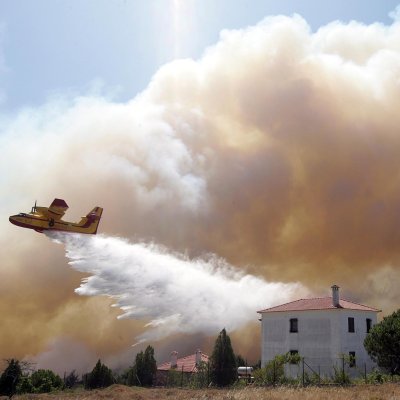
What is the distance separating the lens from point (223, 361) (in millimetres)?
38969

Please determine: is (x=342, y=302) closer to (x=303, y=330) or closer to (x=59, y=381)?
(x=303, y=330)

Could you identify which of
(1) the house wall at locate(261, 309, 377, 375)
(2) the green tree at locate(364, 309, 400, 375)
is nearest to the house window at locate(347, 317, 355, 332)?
(1) the house wall at locate(261, 309, 377, 375)

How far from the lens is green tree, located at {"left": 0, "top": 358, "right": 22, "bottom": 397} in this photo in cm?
3169

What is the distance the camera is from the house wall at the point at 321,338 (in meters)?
48.8

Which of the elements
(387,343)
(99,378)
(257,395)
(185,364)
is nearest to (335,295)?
(387,343)

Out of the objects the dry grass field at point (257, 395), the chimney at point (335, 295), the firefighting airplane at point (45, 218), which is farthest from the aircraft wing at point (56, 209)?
the chimney at point (335, 295)

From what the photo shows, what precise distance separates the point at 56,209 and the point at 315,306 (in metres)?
30.0

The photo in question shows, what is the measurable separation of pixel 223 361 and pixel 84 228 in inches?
909

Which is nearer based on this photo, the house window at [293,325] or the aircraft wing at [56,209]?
the aircraft wing at [56,209]

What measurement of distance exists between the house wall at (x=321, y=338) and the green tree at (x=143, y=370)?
49.7 ft

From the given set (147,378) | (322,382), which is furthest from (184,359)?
(322,382)

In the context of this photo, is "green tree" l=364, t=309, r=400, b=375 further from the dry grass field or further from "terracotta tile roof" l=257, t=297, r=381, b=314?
the dry grass field

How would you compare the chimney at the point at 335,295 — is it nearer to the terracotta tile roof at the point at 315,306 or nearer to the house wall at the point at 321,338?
the terracotta tile roof at the point at 315,306

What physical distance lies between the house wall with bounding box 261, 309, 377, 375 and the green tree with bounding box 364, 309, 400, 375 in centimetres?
514
